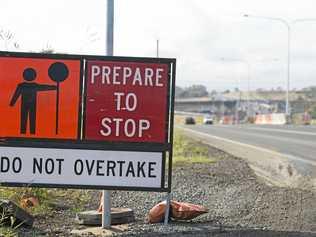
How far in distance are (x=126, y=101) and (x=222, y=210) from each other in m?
2.43

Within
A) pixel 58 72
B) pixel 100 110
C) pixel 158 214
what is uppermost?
pixel 58 72

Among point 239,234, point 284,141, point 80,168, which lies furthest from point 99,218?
point 284,141

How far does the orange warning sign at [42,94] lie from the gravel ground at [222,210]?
1141 millimetres

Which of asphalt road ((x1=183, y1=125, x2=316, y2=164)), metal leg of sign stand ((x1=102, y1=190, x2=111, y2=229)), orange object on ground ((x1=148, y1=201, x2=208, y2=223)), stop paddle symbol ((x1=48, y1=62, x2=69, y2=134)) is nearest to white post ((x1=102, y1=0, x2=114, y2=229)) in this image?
metal leg of sign stand ((x1=102, y1=190, x2=111, y2=229))

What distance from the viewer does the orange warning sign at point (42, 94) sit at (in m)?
7.11

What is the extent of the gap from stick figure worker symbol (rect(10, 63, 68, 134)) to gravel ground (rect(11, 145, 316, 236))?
119 cm

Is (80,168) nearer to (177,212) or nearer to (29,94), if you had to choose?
(29,94)

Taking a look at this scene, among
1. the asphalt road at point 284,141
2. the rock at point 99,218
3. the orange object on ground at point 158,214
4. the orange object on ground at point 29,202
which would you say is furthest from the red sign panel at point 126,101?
the asphalt road at point 284,141

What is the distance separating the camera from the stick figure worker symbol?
7121 mm

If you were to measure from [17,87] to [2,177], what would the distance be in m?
1.01

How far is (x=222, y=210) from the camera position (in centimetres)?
870

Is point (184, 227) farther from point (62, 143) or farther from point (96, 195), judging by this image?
point (96, 195)

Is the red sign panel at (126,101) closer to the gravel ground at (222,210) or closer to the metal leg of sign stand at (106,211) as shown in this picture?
the metal leg of sign stand at (106,211)

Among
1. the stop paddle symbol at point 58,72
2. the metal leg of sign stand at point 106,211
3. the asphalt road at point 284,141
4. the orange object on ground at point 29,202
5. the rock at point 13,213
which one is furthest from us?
the asphalt road at point 284,141
